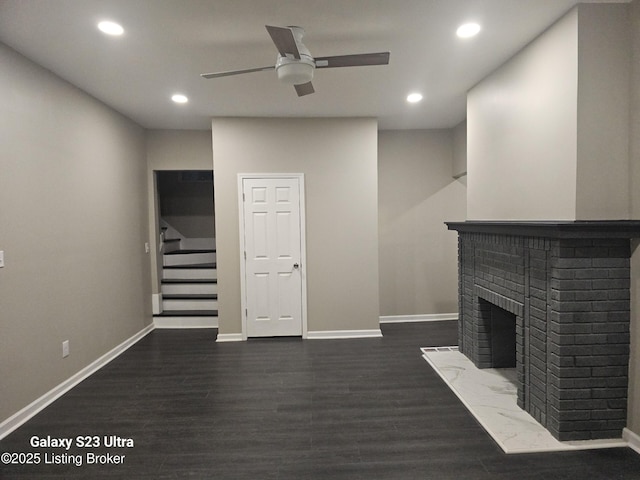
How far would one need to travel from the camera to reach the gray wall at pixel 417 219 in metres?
5.34

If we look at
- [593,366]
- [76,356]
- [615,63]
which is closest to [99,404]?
[76,356]

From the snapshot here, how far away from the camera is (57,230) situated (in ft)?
10.5

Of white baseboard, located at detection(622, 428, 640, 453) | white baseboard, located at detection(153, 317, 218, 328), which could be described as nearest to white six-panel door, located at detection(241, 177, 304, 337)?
white baseboard, located at detection(153, 317, 218, 328)

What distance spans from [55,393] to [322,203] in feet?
10.8

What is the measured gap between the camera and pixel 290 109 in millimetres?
4203

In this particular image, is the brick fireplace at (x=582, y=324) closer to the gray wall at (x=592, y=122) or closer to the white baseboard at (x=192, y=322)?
the gray wall at (x=592, y=122)

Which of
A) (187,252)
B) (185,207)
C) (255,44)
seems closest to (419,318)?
(187,252)

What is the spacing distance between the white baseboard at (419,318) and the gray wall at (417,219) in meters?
0.05

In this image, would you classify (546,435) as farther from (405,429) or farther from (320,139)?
(320,139)

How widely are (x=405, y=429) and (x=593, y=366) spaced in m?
A: 1.29

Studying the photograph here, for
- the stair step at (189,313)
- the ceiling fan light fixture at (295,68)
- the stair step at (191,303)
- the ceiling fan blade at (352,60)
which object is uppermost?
the ceiling fan blade at (352,60)

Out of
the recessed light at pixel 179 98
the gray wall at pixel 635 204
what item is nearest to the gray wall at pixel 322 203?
the recessed light at pixel 179 98

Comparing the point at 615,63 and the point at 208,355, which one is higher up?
the point at 615,63

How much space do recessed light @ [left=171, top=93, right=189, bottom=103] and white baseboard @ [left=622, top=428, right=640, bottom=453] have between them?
15.0 feet
